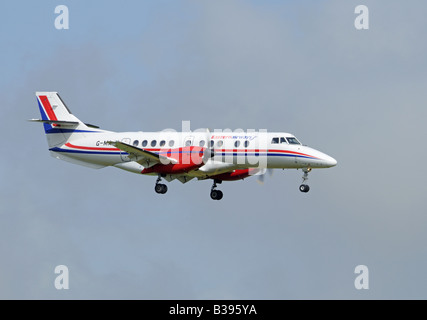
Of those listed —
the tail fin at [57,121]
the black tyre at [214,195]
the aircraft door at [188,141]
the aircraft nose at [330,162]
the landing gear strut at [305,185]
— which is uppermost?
the tail fin at [57,121]

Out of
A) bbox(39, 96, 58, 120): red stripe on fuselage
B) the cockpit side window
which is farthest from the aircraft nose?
bbox(39, 96, 58, 120): red stripe on fuselage

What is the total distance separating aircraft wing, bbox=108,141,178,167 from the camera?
1436 inches

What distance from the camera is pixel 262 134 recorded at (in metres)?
37.4

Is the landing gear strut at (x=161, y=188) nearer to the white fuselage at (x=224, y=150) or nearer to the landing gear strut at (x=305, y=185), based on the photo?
the white fuselage at (x=224, y=150)

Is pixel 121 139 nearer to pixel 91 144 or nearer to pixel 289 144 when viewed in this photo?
pixel 91 144

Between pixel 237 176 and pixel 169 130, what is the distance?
415cm

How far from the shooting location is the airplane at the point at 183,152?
36.8 m

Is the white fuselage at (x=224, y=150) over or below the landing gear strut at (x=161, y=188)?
over

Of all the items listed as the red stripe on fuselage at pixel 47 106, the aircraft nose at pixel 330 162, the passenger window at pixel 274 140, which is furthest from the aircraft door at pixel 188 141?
the red stripe on fuselage at pixel 47 106

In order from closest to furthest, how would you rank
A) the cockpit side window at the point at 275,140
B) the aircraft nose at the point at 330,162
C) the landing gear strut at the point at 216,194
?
the aircraft nose at the point at 330,162 → the cockpit side window at the point at 275,140 → the landing gear strut at the point at 216,194

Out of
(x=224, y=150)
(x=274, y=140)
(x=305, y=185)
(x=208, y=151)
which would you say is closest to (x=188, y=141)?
(x=208, y=151)

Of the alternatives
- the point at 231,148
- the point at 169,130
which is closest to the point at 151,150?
the point at 169,130

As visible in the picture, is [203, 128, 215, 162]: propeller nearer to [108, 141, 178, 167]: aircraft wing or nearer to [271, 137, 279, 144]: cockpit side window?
[108, 141, 178, 167]: aircraft wing

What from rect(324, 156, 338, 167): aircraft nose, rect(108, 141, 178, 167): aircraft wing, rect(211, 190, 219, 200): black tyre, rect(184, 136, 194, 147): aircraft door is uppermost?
rect(184, 136, 194, 147): aircraft door
